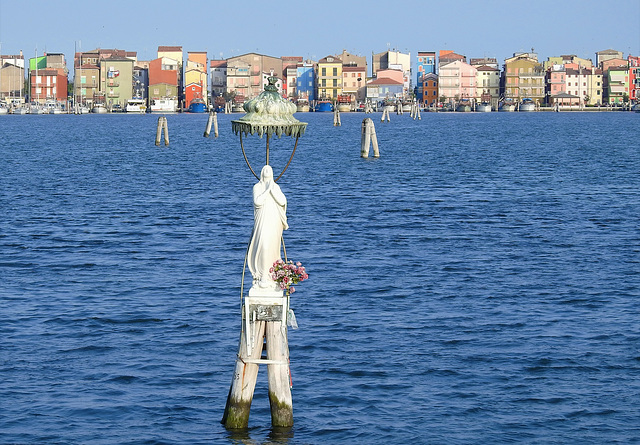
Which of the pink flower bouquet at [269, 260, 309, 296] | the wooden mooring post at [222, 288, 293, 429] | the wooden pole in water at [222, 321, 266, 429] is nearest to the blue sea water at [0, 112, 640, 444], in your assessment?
the wooden pole in water at [222, 321, 266, 429]

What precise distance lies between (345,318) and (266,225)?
816 cm

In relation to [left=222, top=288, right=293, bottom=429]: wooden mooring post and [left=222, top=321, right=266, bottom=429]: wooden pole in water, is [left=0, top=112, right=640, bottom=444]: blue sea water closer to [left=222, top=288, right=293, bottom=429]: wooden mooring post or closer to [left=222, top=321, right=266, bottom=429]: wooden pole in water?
[left=222, top=321, right=266, bottom=429]: wooden pole in water

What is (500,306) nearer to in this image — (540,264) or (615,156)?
(540,264)

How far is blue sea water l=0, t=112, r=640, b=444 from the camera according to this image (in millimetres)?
16812

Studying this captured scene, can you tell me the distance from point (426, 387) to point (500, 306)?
6.27 meters

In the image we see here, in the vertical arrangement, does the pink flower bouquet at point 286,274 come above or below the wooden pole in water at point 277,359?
above

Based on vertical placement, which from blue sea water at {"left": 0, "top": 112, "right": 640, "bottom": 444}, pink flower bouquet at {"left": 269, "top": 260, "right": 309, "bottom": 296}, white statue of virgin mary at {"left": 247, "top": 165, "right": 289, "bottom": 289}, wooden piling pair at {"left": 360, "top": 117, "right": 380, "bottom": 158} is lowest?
blue sea water at {"left": 0, "top": 112, "right": 640, "bottom": 444}

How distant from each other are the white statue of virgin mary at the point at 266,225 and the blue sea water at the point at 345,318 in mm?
2544

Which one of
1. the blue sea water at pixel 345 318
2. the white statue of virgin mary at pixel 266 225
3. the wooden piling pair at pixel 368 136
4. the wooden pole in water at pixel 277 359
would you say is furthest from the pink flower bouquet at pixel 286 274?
the wooden piling pair at pixel 368 136

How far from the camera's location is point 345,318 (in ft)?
75.5

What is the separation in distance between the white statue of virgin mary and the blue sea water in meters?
2.54

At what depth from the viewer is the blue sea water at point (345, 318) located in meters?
16.8

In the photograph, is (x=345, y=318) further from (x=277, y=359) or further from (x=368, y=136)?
(x=368, y=136)

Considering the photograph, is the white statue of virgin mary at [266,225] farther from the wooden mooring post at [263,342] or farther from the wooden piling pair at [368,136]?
the wooden piling pair at [368,136]
